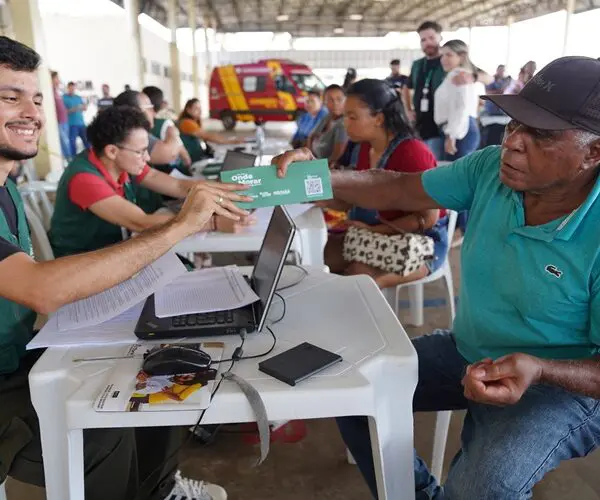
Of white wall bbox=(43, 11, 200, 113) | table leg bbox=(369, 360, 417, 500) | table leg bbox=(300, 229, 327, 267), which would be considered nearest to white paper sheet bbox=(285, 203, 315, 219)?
table leg bbox=(300, 229, 327, 267)

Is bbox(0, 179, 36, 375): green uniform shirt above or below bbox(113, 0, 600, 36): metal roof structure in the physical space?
below

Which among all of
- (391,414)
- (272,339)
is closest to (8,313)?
(272,339)

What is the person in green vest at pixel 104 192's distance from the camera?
1.93 m

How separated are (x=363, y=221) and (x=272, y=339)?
1.32m

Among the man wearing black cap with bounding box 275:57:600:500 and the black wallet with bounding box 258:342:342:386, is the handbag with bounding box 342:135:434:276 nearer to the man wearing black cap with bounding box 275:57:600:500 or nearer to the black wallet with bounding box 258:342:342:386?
the man wearing black cap with bounding box 275:57:600:500

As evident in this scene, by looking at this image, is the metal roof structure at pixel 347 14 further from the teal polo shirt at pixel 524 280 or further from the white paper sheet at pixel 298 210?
the teal polo shirt at pixel 524 280

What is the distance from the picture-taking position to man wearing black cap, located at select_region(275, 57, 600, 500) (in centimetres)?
98

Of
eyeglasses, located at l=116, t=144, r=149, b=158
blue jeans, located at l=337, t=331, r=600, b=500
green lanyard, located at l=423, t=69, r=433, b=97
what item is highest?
green lanyard, located at l=423, t=69, r=433, b=97

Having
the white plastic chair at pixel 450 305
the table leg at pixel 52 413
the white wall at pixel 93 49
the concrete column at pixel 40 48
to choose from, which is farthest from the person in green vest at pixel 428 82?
the white wall at pixel 93 49

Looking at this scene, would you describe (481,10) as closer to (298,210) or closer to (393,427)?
(298,210)

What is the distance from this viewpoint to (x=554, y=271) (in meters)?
1.09

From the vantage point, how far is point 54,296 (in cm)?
104

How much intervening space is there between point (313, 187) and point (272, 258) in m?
0.19

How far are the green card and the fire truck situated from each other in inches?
486
